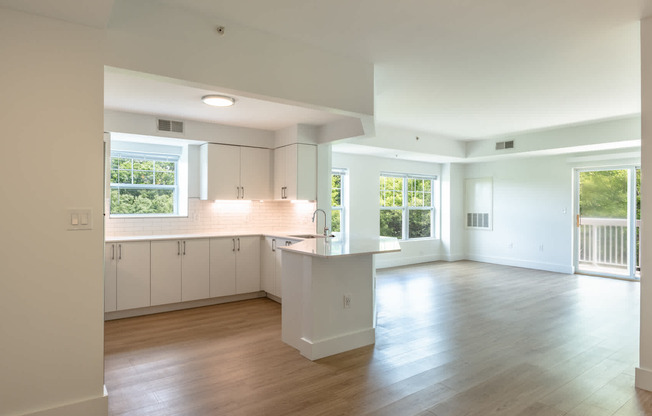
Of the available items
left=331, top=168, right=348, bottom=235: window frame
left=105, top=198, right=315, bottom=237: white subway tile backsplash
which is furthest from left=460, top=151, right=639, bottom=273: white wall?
left=105, top=198, right=315, bottom=237: white subway tile backsplash

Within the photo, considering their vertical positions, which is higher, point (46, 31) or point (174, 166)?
point (46, 31)

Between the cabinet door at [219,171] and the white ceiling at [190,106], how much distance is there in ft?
1.28

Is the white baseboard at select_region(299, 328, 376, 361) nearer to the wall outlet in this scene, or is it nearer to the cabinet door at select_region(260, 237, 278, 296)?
the wall outlet

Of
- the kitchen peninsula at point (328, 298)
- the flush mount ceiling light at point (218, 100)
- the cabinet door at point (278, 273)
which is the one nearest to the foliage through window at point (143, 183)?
the cabinet door at point (278, 273)

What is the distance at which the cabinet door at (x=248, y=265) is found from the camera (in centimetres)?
526

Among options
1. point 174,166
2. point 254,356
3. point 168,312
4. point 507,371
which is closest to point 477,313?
point 507,371

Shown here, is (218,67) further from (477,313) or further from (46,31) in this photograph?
(477,313)

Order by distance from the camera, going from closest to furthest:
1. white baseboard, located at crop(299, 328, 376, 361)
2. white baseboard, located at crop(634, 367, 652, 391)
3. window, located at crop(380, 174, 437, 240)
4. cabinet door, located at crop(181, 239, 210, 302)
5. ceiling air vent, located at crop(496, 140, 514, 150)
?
white baseboard, located at crop(634, 367, 652, 391) → white baseboard, located at crop(299, 328, 376, 361) → cabinet door, located at crop(181, 239, 210, 302) → ceiling air vent, located at crop(496, 140, 514, 150) → window, located at crop(380, 174, 437, 240)

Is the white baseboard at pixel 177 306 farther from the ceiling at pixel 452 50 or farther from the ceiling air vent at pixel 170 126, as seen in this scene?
the ceiling at pixel 452 50

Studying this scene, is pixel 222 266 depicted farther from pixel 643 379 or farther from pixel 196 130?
pixel 643 379

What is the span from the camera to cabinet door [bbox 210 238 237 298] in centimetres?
505

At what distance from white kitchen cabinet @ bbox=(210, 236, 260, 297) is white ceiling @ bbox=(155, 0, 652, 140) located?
267 cm

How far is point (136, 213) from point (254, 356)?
305 centimetres

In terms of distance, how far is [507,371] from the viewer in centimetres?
296
